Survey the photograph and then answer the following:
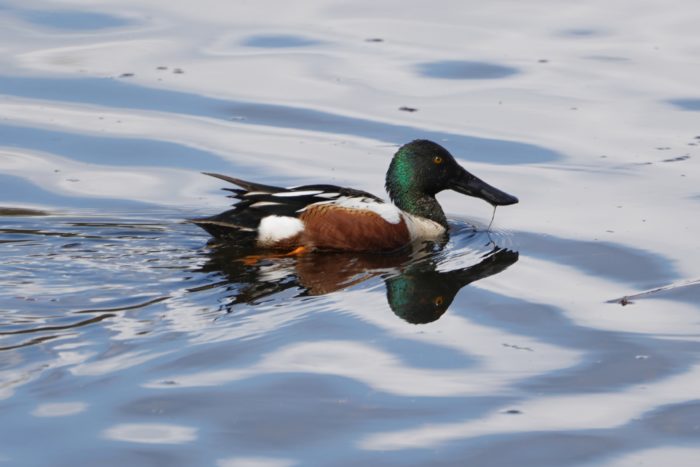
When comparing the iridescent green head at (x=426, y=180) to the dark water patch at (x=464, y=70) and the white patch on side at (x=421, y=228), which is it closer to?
the white patch on side at (x=421, y=228)

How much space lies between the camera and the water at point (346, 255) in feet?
21.6

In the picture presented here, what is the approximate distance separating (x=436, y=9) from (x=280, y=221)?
7.35 meters

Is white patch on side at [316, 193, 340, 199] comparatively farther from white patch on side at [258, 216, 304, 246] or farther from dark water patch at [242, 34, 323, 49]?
dark water patch at [242, 34, 323, 49]

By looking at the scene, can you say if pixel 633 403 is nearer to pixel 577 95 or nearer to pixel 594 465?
pixel 594 465

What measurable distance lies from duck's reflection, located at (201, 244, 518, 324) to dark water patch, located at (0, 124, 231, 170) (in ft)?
7.00

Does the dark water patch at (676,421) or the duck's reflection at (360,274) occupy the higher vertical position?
the duck's reflection at (360,274)

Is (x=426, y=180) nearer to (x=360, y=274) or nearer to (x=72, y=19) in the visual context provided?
(x=360, y=274)

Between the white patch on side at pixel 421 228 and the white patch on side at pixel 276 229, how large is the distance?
0.91 meters

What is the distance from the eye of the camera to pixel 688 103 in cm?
1350

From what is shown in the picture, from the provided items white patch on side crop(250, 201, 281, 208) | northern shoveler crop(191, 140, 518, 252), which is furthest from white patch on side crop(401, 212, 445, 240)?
white patch on side crop(250, 201, 281, 208)

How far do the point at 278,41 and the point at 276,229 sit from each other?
6046 millimetres

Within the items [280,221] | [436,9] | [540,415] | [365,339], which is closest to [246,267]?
[280,221]

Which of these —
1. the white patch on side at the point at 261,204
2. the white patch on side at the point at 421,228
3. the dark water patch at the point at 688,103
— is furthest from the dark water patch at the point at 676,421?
the dark water patch at the point at 688,103

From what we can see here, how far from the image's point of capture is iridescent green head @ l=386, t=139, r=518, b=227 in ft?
35.3
